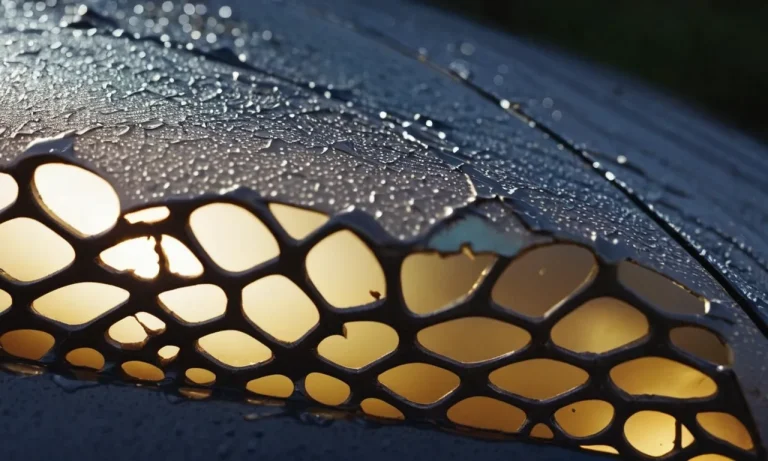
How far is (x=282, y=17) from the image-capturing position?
1.54m

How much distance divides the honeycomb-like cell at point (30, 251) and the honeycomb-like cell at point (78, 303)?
0.03 metres

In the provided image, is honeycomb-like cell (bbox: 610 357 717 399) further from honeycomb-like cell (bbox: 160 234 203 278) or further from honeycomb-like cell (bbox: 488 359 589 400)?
honeycomb-like cell (bbox: 160 234 203 278)

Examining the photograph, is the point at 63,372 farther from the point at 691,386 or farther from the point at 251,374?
the point at 691,386

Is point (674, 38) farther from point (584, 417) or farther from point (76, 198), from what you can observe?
point (76, 198)

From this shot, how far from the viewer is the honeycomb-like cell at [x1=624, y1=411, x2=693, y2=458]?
29.3 inches

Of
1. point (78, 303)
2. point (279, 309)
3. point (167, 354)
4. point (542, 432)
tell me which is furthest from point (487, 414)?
point (78, 303)

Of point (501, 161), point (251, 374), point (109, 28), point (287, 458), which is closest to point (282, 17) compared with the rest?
point (109, 28)

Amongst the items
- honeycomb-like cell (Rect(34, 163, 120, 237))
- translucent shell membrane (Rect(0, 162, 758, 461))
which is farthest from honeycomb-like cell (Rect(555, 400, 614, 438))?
honeycomb-like cell (Rect(34, 163, 120, 237))

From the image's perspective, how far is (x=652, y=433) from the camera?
756 millimetres

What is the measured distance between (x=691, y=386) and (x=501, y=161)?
39 centimetres

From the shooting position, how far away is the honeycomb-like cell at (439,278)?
692 mm

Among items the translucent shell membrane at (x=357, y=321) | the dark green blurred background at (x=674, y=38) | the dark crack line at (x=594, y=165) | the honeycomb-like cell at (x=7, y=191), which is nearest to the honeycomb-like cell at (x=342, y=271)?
the translucent shell membrane at (x=357, y=321)

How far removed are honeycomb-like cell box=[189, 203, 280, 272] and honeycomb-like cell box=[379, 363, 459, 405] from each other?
200mm

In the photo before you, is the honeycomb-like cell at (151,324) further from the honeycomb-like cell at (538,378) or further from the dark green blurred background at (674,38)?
the dark green blurred background at (674,38)
